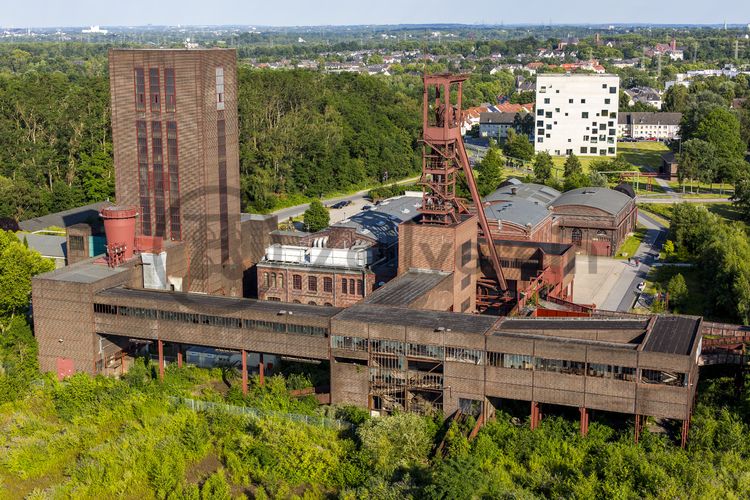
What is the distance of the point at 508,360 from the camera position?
44.2 metres

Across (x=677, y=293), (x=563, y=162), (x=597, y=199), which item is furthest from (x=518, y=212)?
(x=563, y=162)

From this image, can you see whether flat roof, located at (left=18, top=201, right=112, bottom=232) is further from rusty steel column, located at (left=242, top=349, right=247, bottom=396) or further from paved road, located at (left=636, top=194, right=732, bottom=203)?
paved road, located at (left=636, top=194, right=732, bottom=203)

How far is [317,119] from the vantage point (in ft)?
396

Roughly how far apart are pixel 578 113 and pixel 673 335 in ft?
337

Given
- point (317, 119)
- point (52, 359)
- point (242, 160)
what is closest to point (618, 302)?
point (52, 359)

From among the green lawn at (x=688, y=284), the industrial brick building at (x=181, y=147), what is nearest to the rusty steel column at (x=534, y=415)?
the green lawn at (x=688, y=284)

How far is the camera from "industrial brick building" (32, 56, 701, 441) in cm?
4384

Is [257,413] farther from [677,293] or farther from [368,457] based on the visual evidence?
[677,293]

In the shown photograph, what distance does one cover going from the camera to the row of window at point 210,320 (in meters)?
48.0

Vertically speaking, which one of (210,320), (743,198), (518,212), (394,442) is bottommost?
(394,442)

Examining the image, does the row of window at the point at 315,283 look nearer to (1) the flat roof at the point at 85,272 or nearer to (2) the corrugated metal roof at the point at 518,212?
(1) the flat roof at the point at 85,272

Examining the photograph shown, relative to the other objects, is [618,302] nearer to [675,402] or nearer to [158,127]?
[675,402]

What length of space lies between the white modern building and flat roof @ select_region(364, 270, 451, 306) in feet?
306

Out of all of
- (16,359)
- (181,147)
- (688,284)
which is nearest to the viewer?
(16,359)
